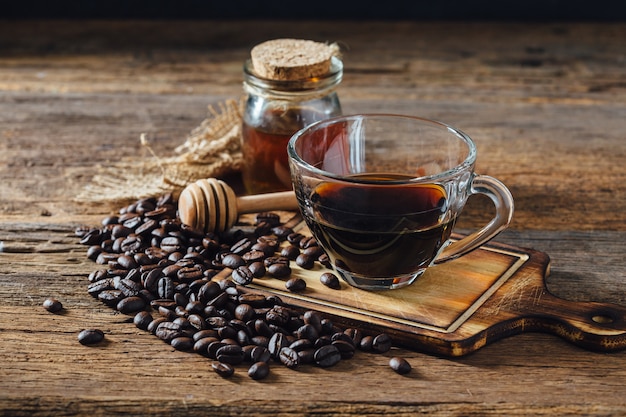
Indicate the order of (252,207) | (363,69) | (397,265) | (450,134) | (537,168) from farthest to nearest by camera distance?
1. (363,69)
2. (537,168)
3. (252,207)
4. (450,134)
5. (397,265)

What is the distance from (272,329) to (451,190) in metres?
0.36

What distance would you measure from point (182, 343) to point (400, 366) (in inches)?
13.0

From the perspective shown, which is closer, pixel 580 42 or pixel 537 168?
pixel 537 168

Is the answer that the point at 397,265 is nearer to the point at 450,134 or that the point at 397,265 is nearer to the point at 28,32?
the point at 450,134

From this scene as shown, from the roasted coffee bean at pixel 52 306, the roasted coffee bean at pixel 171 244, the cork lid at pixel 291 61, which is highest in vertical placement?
the cork lid at pixel 291 61

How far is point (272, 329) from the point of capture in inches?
52.4

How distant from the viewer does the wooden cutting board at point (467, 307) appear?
1.30 meters

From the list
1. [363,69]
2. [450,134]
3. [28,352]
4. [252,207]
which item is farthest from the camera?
[363,69]

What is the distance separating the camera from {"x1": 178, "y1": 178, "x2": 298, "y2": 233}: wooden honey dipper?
166 cm

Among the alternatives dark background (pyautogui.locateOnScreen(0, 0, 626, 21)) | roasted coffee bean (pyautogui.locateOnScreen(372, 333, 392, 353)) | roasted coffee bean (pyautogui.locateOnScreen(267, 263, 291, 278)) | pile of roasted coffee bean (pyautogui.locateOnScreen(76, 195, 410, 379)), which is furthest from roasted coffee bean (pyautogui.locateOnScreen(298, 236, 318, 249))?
dark background (pyautogui.locateOnScreen(0, 0, 626, 21))

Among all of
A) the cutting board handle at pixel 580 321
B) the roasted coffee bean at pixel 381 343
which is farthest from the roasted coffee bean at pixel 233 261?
the cutting board handle at pixel 580 321

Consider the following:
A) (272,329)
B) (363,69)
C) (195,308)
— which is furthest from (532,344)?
(363,69)

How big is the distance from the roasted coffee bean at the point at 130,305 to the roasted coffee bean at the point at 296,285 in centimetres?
24

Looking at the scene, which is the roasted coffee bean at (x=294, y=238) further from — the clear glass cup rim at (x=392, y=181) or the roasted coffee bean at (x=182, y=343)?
the roasted coffee bean at (x=182, y=343)
